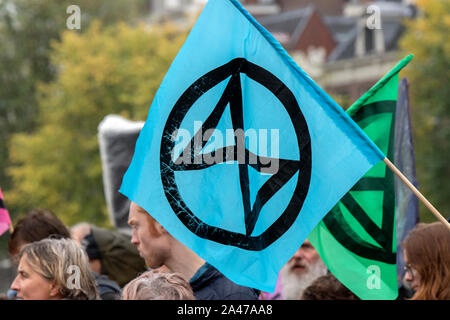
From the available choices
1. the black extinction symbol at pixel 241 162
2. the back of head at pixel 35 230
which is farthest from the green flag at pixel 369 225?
the back of head at pixel 35 230

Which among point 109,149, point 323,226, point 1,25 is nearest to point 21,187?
point 1,25

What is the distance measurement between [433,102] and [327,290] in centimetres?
1982

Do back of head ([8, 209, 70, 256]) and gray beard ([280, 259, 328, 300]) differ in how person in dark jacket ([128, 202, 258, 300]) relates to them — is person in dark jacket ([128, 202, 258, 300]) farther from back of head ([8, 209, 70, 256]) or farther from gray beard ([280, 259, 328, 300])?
gray beard ([280, 259, 328, 300])

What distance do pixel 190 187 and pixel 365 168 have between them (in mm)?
732

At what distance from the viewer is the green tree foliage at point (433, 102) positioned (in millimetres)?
23125

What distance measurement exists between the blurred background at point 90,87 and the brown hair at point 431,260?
16617 millimetres

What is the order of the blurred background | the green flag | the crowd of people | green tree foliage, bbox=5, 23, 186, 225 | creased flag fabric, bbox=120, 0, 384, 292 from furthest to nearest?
green tree foliage, bbox=5, 23, 186, 225 → the blurred background → the green flag → the crowd of people → creased flag fabric, bbox=120, 0, 384, 292

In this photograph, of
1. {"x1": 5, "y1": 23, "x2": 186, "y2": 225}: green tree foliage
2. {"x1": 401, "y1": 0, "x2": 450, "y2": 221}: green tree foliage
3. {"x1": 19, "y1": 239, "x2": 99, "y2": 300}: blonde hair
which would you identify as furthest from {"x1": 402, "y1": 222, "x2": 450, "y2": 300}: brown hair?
{"x1": 5, "y1": 23, "x2": 186, "y2": 225}: green tree foliage

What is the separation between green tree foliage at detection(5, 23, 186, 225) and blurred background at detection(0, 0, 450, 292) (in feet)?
0.11

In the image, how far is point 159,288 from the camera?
3.10 m

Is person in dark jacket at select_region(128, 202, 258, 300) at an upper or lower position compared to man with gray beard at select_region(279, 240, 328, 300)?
upper

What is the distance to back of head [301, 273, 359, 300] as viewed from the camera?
4309 millimetres

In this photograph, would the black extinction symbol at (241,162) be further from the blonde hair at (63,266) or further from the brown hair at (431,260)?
the brown hair at (431,260)

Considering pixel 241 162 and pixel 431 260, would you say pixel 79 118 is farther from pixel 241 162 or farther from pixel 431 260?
pixel 241 162
